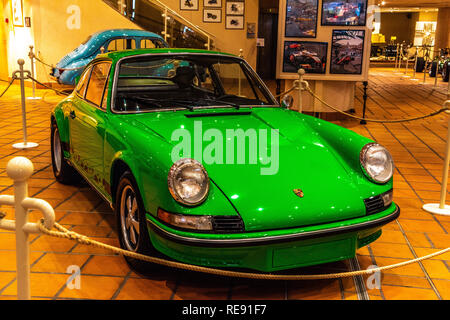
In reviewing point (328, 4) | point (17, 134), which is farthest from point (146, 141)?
point (328, 4)

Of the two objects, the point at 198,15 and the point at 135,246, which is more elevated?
the point at 198,15

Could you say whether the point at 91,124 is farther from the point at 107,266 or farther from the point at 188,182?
the point at 188,182

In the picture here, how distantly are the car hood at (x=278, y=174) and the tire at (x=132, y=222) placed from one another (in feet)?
1.18

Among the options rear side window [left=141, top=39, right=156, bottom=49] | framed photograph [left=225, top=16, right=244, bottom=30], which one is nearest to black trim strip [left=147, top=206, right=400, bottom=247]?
rear side window [left=141, top=39, right=156, bottom=49]

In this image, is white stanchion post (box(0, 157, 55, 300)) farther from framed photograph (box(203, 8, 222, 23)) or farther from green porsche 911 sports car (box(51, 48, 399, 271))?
framed photograph (box(203, 8, 222, 23))

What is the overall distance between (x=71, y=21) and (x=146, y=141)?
425 inches

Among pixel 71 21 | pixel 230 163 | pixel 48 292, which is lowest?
pixel 48 292

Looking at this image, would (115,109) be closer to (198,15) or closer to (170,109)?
(170,109)

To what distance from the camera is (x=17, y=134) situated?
271 inches

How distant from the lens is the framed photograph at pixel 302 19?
792 cm

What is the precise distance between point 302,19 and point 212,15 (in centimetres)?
756

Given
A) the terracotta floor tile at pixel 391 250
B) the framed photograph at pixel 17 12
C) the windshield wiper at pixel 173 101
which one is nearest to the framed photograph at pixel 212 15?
the framed photograph at pixel 17 12

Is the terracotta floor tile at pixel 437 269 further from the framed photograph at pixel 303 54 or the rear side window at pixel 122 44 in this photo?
the rear side window at pixel 122 44

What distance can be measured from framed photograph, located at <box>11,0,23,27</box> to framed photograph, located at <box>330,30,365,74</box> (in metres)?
8.18
